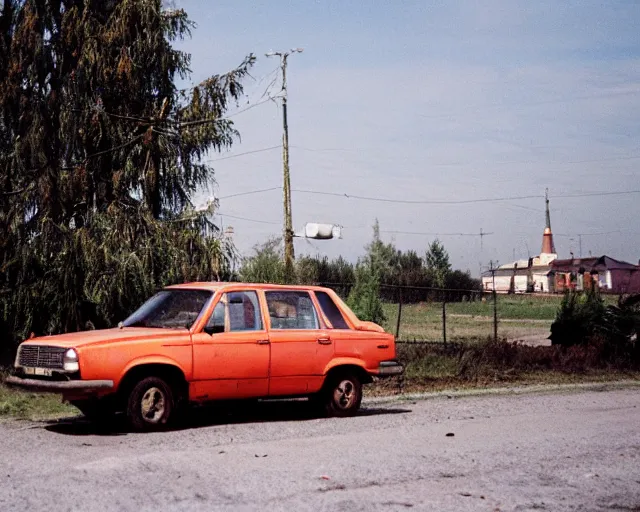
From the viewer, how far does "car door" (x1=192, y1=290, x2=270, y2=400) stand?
11.4 m

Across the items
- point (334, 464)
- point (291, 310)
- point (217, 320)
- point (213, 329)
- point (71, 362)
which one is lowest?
point (334, 464)

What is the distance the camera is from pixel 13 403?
1355 centimetres

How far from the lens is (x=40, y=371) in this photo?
35.7ft

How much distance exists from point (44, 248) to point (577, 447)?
1229 centimetres

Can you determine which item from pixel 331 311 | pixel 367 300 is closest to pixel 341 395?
pixel 331 311

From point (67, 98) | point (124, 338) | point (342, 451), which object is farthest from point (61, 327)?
point (342, 451)

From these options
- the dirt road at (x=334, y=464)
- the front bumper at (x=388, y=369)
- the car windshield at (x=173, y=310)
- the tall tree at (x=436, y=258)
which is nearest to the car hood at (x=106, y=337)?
the car windshield at (x=173, y=310)

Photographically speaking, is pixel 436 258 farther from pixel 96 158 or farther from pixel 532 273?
pixel 96 158

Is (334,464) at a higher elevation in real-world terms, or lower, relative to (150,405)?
lower

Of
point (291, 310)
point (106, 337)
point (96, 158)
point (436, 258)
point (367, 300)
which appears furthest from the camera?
point (436, 258)

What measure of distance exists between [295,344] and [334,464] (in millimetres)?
3718

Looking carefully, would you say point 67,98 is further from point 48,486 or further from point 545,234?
point 545,234

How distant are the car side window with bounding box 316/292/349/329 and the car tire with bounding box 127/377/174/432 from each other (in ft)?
8.94

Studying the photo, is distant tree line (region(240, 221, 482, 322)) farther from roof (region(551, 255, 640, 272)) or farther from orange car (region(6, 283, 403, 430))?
roof (region(551, 255, 640, 272))
